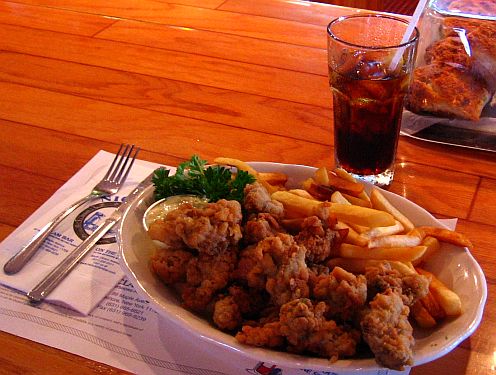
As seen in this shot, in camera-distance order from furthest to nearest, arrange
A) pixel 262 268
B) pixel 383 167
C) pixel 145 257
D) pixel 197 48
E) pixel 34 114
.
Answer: pixel 197 48 < pixel 34 114 < pixel 383 167 < pixel 145 257 < pixel 262 268

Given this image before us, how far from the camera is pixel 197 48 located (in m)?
1.91

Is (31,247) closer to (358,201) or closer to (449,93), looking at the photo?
(358,201)

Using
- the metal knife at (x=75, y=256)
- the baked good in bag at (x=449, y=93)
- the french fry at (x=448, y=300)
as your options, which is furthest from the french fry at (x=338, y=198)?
the baked good in bag at (x=449, y=93)

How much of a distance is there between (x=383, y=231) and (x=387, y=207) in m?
0.09

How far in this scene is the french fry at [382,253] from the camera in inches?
37.9

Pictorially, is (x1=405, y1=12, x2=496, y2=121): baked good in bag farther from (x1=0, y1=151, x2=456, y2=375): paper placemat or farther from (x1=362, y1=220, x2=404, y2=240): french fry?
(x1=362, y1=220, x2=404, y2=240): french fry

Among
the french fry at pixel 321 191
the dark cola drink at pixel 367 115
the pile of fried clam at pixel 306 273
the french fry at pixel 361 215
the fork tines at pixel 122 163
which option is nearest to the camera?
the pile of fried clam at pixel 306 273

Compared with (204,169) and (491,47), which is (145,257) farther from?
(491,47)

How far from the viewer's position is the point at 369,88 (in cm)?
124

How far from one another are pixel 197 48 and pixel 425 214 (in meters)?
1.06

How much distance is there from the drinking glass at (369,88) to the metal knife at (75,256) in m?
0.45

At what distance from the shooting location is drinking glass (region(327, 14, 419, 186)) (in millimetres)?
1210

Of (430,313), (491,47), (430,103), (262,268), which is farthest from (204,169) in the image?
(491,47)

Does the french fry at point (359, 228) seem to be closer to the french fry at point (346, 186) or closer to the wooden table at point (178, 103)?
the french fry at point (346, 186)
